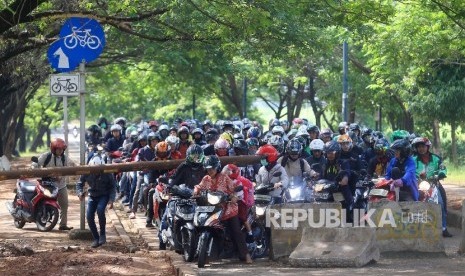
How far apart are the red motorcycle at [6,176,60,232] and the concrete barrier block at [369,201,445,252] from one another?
6.23 meters

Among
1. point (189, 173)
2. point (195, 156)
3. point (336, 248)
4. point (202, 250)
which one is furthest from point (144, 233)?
point (336, 248)

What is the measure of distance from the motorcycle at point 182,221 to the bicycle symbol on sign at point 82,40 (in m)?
2.48

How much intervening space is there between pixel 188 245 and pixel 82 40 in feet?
11.5

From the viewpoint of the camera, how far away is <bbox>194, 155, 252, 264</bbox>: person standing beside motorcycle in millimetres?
13688

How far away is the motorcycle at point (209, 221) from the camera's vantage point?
13.3 metres

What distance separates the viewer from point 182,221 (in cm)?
1396

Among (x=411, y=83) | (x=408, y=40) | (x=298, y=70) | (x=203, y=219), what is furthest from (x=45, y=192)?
(x=298, y=70)

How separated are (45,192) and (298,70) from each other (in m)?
25.1

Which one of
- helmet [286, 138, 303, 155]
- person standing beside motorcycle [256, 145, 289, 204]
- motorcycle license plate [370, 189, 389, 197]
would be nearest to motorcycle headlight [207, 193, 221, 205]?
person standing beside motorcycle [256, 145, 289, 204]

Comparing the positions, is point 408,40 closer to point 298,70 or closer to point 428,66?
point 428,66

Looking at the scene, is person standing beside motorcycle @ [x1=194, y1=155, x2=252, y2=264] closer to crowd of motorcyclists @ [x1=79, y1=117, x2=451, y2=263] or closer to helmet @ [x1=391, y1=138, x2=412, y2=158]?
crowd of motorcyclists @ [x1=79, y1=117, x2=451, y2=263]

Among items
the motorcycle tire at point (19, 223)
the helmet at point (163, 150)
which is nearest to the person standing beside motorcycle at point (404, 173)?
the helmet at point (163, 150)

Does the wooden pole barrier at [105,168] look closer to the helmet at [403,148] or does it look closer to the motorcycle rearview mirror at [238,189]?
the motorcycle rearview mirror at [238,189]

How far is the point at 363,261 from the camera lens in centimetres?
1324
